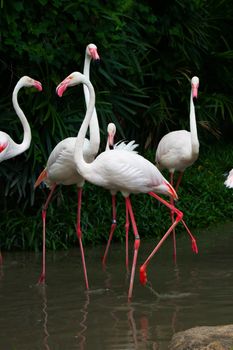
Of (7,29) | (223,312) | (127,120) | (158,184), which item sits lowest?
(223,312)

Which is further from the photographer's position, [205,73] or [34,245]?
[205,73]

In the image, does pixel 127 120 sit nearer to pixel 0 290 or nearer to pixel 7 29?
pixel 7 29

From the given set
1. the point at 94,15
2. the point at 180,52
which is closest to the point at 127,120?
the point at 180,52

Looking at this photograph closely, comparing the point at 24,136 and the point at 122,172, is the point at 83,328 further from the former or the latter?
the point at 24,136

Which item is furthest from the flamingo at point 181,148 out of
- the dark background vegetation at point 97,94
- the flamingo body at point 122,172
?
the flamingo body at point 122,172

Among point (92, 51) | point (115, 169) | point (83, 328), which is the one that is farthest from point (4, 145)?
point (83, 328)

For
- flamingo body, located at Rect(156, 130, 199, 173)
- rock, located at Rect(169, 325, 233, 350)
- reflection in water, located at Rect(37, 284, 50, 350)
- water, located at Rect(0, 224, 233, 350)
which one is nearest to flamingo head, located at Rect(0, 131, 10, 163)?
water, located at Rect(0, 224, 233, 350)

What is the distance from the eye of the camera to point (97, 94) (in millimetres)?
9117

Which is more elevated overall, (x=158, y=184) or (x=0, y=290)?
(x=158, y=184)

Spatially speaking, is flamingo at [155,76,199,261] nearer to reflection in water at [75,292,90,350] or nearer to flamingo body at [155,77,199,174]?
flamingo body at [155,77,199,174]

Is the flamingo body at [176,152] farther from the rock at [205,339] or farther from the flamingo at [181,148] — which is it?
the rock at [205,339]

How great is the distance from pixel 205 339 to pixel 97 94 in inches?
192

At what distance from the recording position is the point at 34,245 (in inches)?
335

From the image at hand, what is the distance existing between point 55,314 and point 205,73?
663 centimetres
